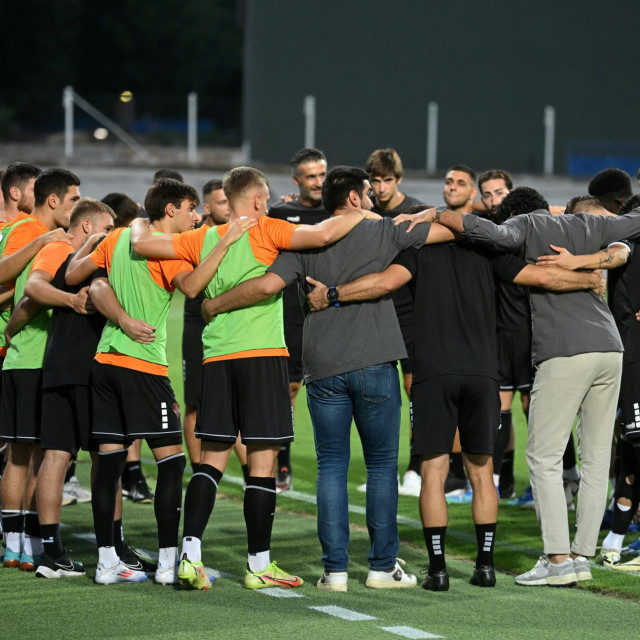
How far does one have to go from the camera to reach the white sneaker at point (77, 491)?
9.35 metres

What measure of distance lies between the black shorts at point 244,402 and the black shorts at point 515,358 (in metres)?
2.76

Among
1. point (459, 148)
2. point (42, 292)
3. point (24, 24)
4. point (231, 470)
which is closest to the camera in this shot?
point (42, 292)

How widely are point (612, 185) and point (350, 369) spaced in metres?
2.47

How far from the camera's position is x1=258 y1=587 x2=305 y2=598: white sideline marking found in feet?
20.8

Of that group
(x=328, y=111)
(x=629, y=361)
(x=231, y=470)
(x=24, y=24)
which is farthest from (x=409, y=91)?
(x=629, y=361)

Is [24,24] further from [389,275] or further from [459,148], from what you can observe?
[389,275]

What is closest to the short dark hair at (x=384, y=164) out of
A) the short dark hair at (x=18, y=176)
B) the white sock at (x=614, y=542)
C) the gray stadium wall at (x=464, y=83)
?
the short dark hair at (x=18, y=176)

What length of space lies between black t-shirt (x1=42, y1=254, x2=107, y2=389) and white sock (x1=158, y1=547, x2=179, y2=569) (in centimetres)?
100

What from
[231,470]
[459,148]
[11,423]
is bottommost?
[231,470]

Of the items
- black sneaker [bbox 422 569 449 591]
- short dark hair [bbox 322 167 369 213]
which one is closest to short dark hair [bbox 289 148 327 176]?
Result: short dark hair [bbox 322 167 369 213]

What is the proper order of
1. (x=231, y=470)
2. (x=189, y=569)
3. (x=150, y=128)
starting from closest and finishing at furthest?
(x=189, y=569), (x=231, y=470), (x=150, y=128)

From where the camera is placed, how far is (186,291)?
6445 mm

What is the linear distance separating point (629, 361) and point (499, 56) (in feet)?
89.3

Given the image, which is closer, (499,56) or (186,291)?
(186,291)
